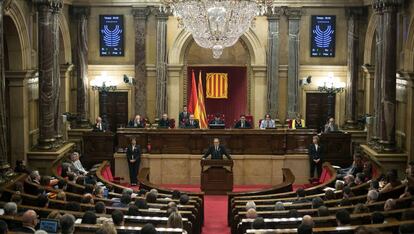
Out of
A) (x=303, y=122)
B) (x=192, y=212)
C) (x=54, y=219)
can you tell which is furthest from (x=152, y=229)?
(x=303, y=122)

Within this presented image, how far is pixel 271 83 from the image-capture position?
2341cm

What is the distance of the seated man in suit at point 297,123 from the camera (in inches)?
880

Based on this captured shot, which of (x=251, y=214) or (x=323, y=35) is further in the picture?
(x=323, y=35)

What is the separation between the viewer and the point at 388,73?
59.8 feet

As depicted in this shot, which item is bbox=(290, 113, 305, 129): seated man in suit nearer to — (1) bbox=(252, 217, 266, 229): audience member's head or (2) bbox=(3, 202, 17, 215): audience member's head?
(1) bbox=(252, 217, 266, 229): audience member's head

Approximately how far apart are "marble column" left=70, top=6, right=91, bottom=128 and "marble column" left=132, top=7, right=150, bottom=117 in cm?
174

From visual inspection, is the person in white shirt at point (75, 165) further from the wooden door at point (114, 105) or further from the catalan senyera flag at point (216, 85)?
the catalan senyera flag at point (216, 85)

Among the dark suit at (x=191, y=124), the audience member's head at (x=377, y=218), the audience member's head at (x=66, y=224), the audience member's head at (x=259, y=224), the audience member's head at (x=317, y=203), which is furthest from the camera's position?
the dark suit at (x=191, y=124)

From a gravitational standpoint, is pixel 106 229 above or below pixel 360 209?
above

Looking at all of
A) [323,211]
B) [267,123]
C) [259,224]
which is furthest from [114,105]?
[259,224]

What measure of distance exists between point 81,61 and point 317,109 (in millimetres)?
8492

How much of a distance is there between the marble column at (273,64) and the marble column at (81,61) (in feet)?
20.9

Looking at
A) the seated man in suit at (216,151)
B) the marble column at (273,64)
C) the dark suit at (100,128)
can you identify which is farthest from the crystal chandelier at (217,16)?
the marble column at (273,64)

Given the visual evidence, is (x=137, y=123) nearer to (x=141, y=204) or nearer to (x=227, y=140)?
(x=227, y=140)
